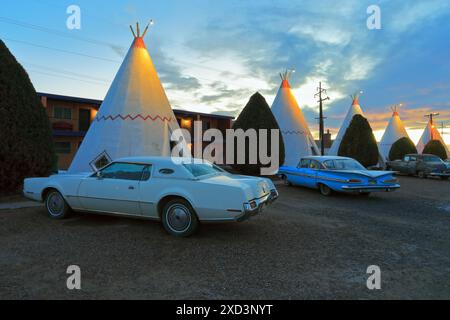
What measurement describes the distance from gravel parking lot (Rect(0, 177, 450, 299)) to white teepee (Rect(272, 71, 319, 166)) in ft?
38.9

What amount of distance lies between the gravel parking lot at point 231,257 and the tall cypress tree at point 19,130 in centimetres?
217

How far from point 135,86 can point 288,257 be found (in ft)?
32.0

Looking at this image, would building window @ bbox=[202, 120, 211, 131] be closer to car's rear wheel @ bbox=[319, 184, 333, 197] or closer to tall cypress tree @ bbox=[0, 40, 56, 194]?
car's rear wheel @ bbox=[319, 184, 333, 197]

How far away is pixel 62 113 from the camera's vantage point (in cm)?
2162

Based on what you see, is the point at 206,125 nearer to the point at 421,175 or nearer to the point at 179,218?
the point at 421,175

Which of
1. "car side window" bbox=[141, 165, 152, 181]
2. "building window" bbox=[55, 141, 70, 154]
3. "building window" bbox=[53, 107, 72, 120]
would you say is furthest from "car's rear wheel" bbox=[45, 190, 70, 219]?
"building window" bbox=[53, 107, 72, 120]

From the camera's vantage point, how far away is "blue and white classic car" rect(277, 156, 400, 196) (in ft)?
26.6

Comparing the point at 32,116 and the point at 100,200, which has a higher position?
the point at 32,116

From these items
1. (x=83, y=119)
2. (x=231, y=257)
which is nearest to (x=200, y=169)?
(x=231, y=257)

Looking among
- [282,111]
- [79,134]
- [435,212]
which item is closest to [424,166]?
[282,111]

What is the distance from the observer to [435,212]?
6.90 m

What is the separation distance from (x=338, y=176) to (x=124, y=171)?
615cm

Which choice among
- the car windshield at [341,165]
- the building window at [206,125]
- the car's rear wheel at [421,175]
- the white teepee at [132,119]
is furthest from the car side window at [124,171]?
the building window at [206,125]

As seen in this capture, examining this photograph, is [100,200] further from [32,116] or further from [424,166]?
[424,166]
